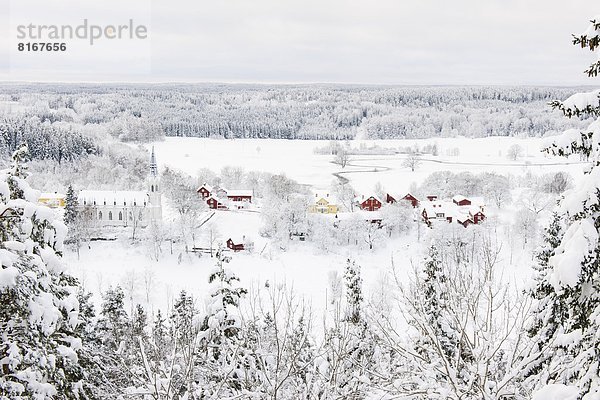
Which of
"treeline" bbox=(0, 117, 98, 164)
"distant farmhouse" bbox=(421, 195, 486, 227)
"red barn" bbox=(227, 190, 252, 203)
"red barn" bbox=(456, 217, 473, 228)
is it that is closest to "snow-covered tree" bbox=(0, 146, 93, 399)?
"distant farmhouse" bbox=(421, 195, 486, 227)

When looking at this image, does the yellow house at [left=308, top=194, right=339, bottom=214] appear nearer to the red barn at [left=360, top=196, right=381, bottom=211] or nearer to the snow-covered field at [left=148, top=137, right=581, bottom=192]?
the red barn at [left=360, top=196, right=381, bottom=211]

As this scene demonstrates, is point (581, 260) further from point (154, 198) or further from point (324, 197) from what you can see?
point (324, 197)

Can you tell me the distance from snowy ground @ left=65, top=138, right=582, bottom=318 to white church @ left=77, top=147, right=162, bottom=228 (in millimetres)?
3167

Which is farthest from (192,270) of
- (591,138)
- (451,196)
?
(591,138)

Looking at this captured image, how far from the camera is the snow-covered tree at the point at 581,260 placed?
5809 mm

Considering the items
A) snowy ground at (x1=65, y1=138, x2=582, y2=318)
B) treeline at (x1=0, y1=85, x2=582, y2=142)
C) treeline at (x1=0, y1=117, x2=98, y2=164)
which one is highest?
treeline at (x1=0, y1=85, x2=582, y2=142)

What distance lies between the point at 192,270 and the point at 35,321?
45.4 m

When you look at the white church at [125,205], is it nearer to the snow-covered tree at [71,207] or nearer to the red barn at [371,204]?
the snow-covered tree at [71,207]

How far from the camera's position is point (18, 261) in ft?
23.8

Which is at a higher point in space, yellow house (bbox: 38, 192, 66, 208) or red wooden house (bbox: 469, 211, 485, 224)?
yellow house (bbox: 38, 192, 66, 208)

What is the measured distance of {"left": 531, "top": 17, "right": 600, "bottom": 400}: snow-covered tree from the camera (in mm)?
5809

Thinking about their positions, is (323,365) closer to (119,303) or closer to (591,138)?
(591,138)

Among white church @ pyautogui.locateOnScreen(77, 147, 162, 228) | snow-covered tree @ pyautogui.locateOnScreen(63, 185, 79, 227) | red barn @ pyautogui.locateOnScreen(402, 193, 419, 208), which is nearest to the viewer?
snow-covered tree @ pyautogui.locateOnScreen(63, 185, 79, 227)

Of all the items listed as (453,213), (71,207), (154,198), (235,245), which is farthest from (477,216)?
(71,207)
